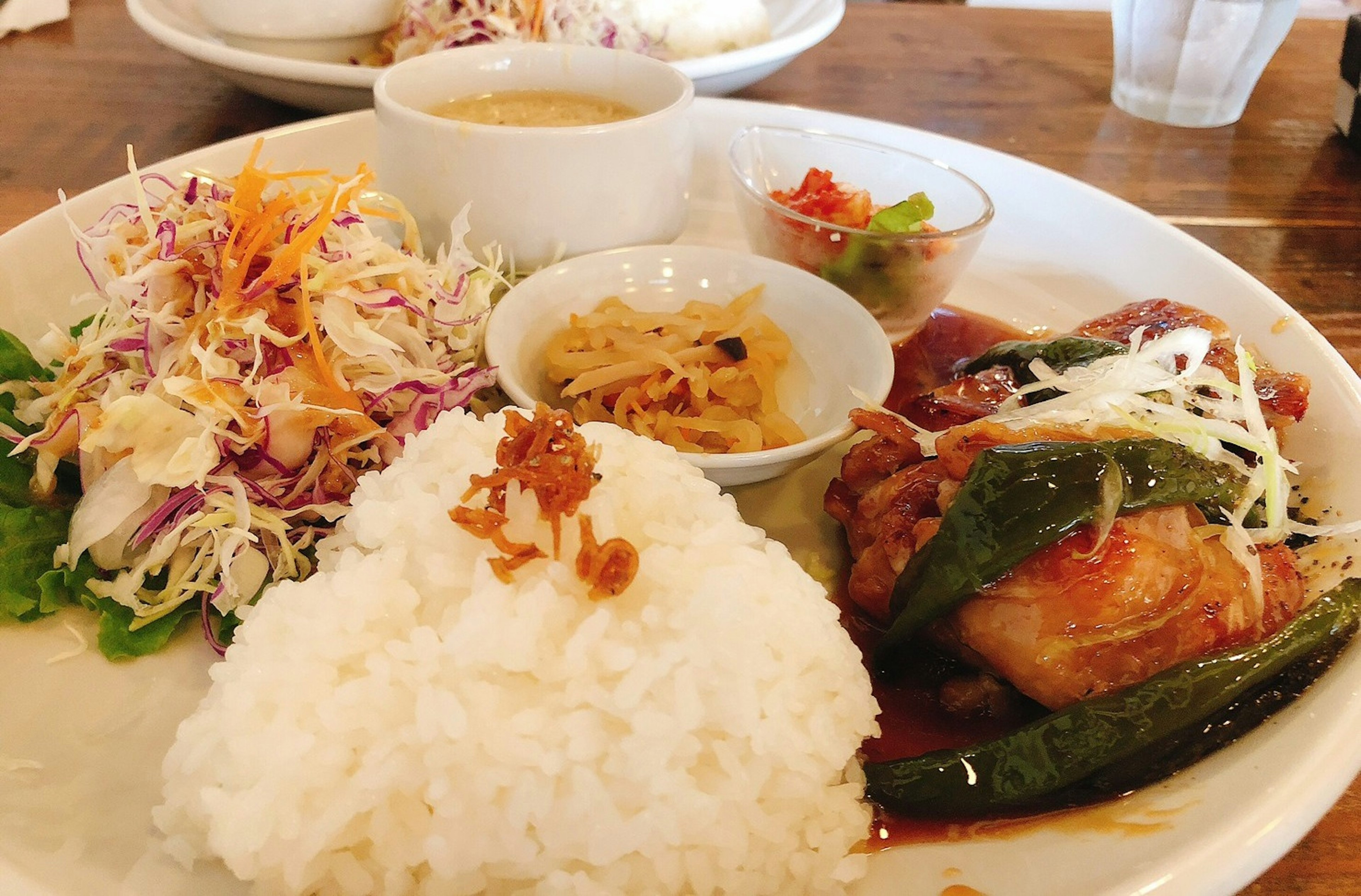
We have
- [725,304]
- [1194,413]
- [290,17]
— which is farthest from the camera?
[290,17]

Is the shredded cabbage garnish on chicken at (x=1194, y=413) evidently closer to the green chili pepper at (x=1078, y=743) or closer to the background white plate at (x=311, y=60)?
the green chili pepper at (x=1078, y=743)

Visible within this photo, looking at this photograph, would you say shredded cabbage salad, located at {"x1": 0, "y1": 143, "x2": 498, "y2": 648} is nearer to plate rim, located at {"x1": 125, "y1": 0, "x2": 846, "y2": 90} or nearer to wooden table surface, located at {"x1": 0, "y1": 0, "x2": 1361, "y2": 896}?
plate rim, located at {"x1": 125, "y1": 0, "x2": 846, "y2": 90}

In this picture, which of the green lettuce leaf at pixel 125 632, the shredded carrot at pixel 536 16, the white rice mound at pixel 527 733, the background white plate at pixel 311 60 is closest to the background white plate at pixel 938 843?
the green lettuce leaf at pixel 125 632

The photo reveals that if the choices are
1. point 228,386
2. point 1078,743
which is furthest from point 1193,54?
point 228,386

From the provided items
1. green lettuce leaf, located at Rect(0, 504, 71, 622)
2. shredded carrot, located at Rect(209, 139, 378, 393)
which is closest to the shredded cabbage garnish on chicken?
shredded carrot, located at Rect(209, 139, 378, 393)

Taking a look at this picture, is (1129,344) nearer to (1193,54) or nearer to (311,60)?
(1193,54)

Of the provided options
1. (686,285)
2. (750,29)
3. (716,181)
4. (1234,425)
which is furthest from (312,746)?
(750,29)
